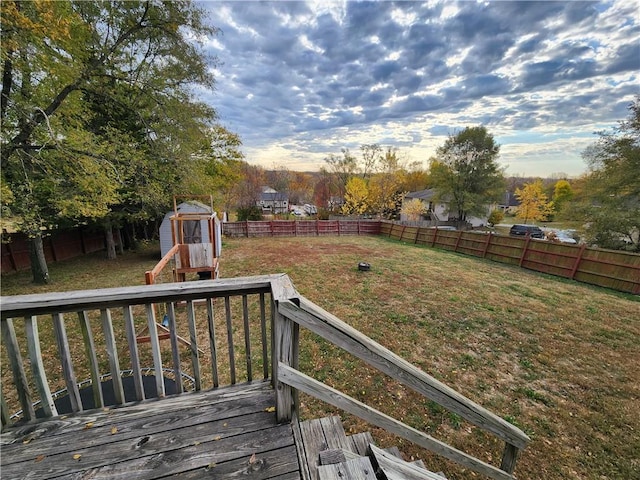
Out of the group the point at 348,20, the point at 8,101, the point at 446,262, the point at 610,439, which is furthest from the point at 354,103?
the point at 610,439

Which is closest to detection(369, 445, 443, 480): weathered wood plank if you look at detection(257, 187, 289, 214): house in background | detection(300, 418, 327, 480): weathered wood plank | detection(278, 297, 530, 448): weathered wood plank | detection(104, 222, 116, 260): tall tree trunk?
detection(278, 297, 530, 448): weathered wood plank

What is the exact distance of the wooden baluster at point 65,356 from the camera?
4.70 feet

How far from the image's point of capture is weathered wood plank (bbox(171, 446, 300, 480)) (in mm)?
1334

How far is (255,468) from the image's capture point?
137 centimetres

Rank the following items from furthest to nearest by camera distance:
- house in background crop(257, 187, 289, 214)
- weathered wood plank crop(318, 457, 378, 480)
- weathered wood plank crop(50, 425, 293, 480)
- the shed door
→ house in background crop(257, 187, 289, 214), the shed door, weathered wood plank crop(50, 425, 293, 480), weathered wood plank crop(318, 457, 378, 480)

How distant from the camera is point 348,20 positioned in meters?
7.41

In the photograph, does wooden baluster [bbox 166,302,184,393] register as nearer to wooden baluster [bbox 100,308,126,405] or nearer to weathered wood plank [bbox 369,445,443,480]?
wooden baluster [bbox 100,308,126,405]

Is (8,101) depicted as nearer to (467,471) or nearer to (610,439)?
(467,471)

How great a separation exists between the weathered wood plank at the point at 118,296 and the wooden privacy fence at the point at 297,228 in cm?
1665

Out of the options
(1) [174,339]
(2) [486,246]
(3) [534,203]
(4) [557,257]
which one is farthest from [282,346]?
(3) [534,203]

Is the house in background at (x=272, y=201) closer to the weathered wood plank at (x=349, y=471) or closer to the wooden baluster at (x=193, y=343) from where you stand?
the wooden baluster at (x=193, y=343)

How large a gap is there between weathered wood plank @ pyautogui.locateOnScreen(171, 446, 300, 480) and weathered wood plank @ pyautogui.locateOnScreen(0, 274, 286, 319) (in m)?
0.92

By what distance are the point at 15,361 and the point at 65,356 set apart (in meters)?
0.20

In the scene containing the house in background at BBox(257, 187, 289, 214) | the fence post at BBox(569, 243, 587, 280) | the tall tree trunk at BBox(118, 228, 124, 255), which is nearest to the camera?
the fence post at BBox(569, 243, 587, 280)
